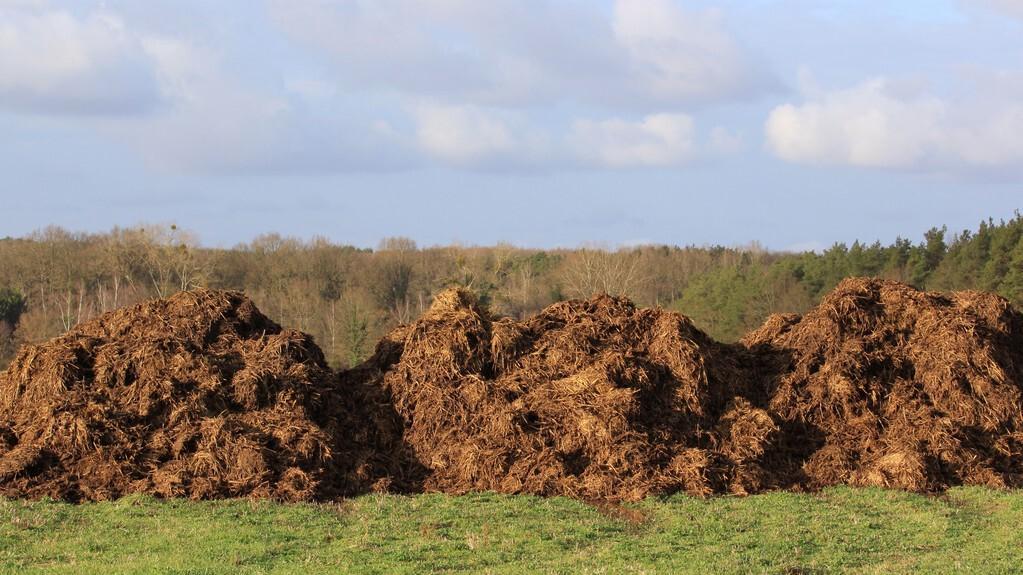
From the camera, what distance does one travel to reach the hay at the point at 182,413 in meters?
12.5

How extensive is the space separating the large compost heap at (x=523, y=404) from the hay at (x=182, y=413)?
0.03 metres

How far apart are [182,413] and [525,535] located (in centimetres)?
539

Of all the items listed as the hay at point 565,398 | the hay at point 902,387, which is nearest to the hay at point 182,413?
the hay at point 565,398

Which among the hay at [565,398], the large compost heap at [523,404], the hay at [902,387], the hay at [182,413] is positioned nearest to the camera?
the hay at [182,413]

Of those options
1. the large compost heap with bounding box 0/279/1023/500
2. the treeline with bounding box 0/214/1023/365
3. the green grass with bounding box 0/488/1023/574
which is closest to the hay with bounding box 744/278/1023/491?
the large compost heap with bounding box 0/279/1023/500

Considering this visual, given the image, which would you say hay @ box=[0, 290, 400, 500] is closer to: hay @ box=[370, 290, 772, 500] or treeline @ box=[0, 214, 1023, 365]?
hay @ box=[370, 290, 772, 500]

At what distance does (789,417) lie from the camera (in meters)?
14.5

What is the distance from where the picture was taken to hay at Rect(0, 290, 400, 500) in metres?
12.5

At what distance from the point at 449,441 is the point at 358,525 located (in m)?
2.89

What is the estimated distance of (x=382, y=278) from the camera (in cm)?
8650

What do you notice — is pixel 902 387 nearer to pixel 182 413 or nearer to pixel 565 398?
pixel 565 398

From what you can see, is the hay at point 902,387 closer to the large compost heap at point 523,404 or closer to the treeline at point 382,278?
the large compost heap at point 523,404

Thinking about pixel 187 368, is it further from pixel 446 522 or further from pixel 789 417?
pixel 789 417

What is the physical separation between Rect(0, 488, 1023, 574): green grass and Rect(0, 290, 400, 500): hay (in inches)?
24.2
